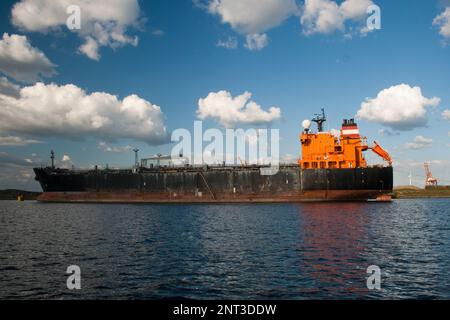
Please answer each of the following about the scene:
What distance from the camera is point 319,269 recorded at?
18047mm

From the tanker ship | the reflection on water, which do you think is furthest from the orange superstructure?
the reflection on water

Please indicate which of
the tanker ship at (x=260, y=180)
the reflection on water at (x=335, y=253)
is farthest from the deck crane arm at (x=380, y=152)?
the reflection on water at (x=335, y=253)

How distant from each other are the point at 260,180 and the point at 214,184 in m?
9.29

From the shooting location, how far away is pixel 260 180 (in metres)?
66.3

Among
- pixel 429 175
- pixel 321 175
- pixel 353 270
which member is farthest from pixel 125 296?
pixel 429 175

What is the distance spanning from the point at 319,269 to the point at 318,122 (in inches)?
2147

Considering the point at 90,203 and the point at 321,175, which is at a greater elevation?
the point at 321,175

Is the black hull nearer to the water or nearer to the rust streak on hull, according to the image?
the rust streak on hull

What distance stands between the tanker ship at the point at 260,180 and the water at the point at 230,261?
2806 centimetres

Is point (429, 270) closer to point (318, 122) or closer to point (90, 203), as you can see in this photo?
point (318, 122)

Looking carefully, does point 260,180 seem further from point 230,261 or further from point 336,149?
point 230,261

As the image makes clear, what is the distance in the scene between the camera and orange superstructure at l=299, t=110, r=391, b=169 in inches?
2505

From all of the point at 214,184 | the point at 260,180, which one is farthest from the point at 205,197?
the point at 260,180

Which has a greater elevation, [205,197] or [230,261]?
[205,197]
